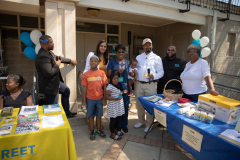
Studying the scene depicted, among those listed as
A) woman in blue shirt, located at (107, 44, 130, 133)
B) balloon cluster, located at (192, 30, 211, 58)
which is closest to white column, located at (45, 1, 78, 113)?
woman in blue shirt, located at (107, 44, 130, 133)

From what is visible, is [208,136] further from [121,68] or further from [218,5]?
[218,5]

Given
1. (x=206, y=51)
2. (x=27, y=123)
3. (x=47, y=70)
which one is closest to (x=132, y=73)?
(x=47, y=70)

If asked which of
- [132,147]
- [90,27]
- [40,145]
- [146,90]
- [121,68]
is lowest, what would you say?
[132,147]

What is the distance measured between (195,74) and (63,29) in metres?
3.11

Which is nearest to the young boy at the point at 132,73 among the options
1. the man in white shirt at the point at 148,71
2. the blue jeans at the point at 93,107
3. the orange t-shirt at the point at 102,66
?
the man in white shirt at the point at 148,71

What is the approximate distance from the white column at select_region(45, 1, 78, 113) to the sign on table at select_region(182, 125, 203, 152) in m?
2.83

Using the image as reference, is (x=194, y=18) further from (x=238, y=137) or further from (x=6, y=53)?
(x=6, y=53)

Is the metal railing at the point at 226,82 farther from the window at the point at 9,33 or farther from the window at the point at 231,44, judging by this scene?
the window at the point at 9,33

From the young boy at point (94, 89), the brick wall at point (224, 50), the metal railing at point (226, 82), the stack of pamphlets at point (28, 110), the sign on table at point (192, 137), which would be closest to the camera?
the sign on table at point (192, 137)

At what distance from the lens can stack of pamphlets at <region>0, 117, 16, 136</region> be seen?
1.54 m

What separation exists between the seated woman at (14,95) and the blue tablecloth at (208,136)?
7.46 feet

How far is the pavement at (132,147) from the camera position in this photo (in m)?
2.55

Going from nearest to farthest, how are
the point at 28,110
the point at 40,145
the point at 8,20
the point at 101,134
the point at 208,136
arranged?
the point at 40,145 → the point at 208,136 → the point at 28,110 → the point at 101,134 → the point at 8,20

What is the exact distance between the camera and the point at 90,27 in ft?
22.8
